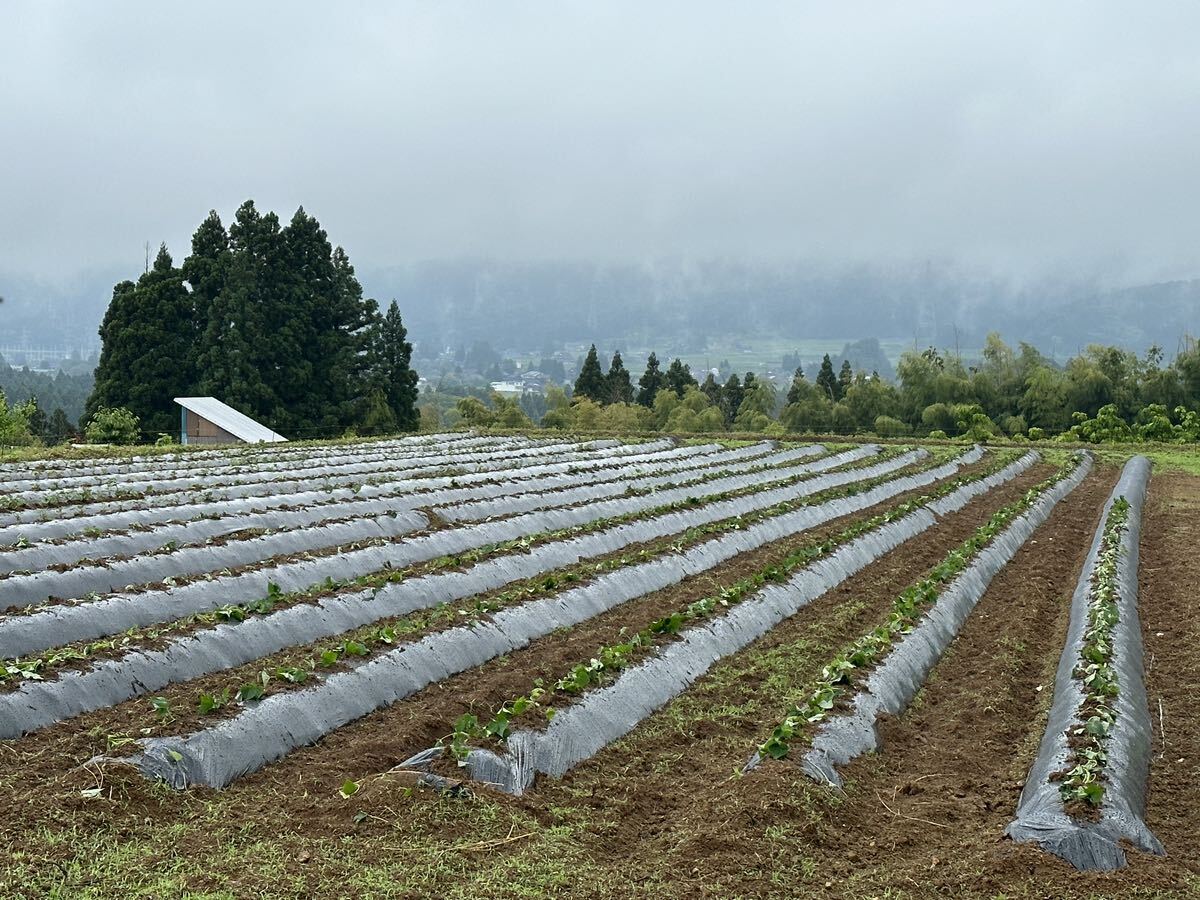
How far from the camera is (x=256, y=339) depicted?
43250 mm

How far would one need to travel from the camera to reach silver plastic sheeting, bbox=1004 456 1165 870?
5113 mm

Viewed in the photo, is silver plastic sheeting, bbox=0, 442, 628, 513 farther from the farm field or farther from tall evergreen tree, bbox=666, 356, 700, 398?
tall evergreen tree, bbox=666, 356, 700, 398

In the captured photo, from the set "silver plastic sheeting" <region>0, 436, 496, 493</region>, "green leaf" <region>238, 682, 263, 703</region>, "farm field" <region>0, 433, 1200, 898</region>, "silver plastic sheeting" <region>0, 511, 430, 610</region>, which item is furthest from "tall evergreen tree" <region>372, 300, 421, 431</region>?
"green leaf" <region>238, 682, 263, 703</region>

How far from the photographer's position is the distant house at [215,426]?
118 ft

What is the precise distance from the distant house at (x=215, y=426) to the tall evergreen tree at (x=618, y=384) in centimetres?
2941

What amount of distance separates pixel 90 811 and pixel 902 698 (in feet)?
17.0

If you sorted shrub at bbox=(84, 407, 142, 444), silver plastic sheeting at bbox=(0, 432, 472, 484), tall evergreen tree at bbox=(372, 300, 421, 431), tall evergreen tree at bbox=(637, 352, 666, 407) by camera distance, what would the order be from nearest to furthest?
silver plastic sheeting at bbox=(0, 432, 472, 484)
shrub at bbox=(84, 407, 142, 444)
tall evergreen tree at bbox=(372, 300, 421, 431)
tall evergreen tree at bbox=(637, 352, 666, 407)

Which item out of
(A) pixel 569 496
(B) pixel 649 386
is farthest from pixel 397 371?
(A) pixel 569 496

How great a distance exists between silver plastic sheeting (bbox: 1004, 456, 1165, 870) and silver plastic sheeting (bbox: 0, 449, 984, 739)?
13.6 feet

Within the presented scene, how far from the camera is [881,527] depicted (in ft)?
49.8

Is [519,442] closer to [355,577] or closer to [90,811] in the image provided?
[355,577]

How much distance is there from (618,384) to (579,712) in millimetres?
59294

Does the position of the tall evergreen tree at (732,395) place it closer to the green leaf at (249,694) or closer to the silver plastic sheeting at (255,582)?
the silver plastic sheeting at (255,582)

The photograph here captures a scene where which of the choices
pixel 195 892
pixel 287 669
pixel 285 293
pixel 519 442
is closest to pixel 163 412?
pixel 285 293
